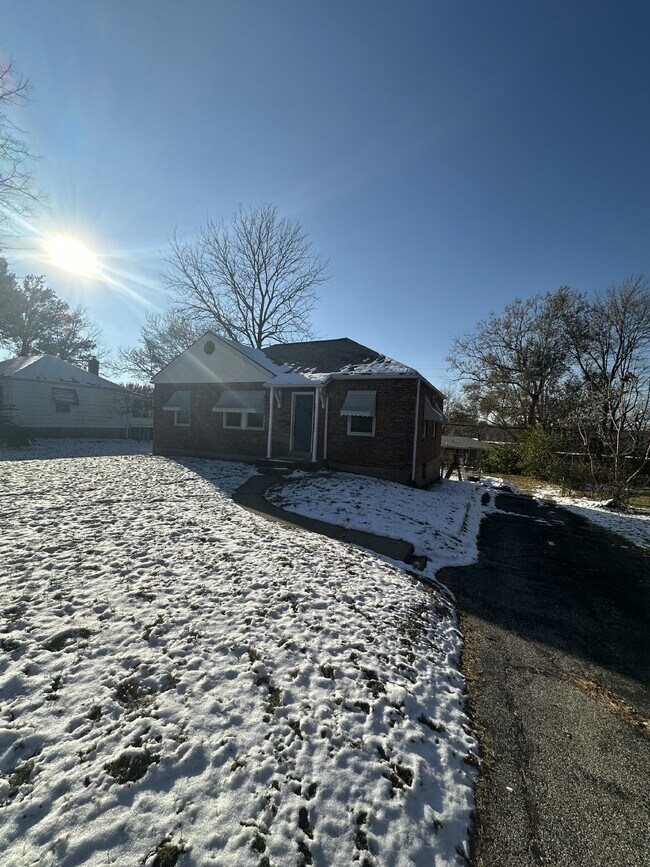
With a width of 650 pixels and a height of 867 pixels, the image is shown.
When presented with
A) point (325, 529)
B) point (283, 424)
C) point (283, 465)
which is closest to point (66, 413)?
point (283, 424)

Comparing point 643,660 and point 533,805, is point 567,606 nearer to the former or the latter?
point 643,660

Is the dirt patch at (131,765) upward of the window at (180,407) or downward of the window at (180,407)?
downward

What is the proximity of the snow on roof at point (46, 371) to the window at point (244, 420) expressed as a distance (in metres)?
14.0

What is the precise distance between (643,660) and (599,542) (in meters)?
4.92

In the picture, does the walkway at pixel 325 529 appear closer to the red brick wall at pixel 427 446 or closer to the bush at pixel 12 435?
the red brick wall at pixel 427 446

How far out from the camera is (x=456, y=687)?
10.3ft

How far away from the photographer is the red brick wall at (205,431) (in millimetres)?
13453

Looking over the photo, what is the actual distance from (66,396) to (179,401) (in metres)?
11.5

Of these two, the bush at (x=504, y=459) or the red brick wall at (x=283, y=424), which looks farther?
the bush at (x=504, y=459)

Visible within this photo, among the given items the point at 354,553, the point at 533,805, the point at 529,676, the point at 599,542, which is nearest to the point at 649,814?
the point at 533,805

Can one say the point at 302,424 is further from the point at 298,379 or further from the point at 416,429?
the point at 416,429

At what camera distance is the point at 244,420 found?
13.6 meters

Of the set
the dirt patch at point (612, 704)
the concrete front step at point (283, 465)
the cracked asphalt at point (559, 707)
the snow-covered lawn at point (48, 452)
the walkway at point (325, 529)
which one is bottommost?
the dirt patch at point (612, 704)

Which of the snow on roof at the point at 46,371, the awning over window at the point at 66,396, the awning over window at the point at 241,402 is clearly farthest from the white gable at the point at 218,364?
the snow on roof at the point at 46,371
